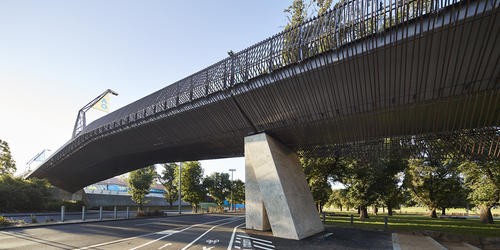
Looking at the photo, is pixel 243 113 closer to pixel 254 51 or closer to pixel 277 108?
pixel 277 108

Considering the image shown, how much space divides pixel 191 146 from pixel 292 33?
503 inches

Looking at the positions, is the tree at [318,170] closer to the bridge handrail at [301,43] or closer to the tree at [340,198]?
the tree at [340,198]

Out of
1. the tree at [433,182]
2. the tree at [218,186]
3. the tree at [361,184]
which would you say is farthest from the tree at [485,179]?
the tree at [218,186]

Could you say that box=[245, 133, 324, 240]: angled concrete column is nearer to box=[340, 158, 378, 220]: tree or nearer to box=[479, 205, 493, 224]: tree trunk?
box=[340, 158, 378, 220]: tree

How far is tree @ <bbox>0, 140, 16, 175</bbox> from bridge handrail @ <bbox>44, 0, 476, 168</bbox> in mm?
31243

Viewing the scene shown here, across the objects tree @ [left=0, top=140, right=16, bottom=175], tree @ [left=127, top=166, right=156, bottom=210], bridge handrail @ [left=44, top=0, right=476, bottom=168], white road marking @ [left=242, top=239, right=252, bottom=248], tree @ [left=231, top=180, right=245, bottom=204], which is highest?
bridge handrail @ [left=44, top=0, right=476, bottom=168]

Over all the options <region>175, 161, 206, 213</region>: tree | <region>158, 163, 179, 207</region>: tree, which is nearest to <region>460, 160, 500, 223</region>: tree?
<region>175, 161, 206, 213</region>: tree

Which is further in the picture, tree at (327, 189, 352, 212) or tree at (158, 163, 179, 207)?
tree at (158, 163, 179, 207)

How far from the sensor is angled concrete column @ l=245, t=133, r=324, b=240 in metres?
13.8

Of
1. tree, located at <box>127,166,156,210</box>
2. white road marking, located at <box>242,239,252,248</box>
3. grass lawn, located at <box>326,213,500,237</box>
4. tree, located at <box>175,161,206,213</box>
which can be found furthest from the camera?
tree, located at <box>175,161,206,213</box>

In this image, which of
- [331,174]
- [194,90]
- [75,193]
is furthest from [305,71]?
[75,193]

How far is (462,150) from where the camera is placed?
47.0 feet

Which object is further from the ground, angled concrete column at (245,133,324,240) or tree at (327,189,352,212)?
angled concrete column at (245,133,324,240)

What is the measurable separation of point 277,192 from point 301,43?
7058mm
